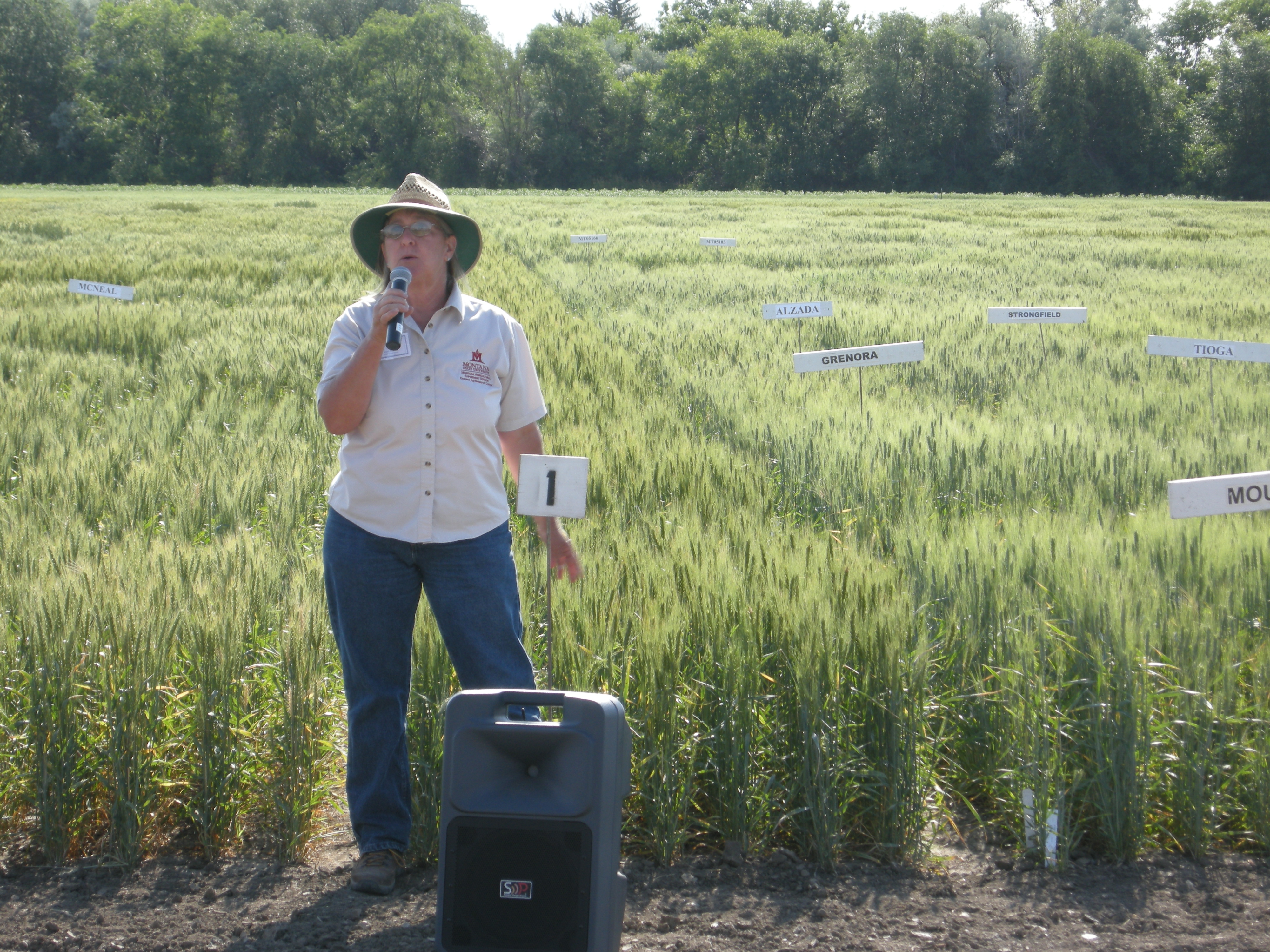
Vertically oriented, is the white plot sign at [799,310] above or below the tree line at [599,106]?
below

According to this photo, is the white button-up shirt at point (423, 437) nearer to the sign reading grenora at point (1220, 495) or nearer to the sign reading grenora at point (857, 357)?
the sign reading grenora at point (1220, 495)

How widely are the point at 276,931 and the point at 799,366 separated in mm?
4393

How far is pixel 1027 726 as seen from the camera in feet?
8.64

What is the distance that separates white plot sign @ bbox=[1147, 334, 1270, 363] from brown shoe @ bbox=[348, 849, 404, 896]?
5.39 metres


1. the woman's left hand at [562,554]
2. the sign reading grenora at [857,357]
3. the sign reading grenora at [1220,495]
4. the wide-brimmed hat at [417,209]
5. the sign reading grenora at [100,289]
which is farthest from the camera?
the sign reading grenora at [100,289]

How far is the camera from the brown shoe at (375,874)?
7.92ft

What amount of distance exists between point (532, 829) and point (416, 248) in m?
1.36

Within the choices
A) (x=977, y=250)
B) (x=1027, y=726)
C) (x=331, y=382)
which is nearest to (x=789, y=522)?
(x=1027, y=726)

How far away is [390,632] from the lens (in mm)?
2498

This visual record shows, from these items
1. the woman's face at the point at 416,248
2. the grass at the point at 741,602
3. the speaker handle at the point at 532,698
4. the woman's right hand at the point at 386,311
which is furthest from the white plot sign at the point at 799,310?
the speaker handle at the point at 532,698

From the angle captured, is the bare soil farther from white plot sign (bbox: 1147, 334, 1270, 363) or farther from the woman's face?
white plot sign (bbox: 1147, 334, 1270, 363)

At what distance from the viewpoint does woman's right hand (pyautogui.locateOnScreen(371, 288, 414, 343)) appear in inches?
89.0

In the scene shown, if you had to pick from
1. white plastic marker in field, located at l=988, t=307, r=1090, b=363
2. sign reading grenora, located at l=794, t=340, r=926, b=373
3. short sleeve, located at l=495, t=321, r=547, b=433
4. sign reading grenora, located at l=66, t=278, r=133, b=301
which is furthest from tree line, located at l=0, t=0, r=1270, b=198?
short sleeve, located at l=495, t=321, r=547, b=433

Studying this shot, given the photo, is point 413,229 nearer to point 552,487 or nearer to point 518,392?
point 518,392
